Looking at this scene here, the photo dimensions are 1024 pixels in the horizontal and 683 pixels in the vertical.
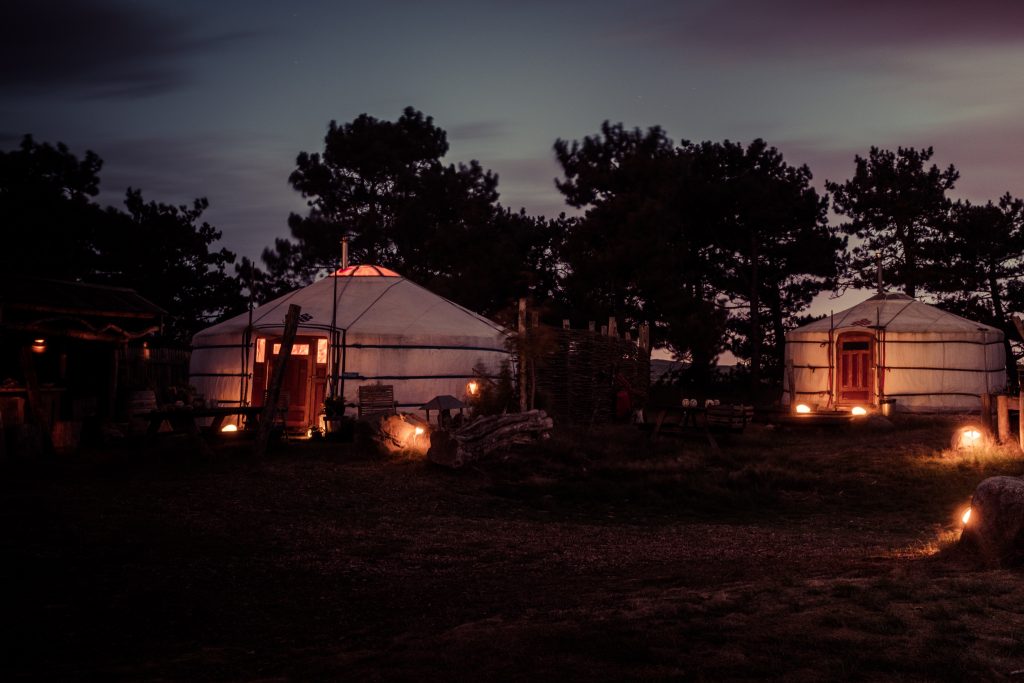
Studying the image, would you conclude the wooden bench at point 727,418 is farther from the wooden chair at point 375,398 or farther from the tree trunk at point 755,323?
the tree trunk at point 755,323

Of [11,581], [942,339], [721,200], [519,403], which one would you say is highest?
[721,200]

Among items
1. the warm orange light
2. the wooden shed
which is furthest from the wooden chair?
the warm orange light

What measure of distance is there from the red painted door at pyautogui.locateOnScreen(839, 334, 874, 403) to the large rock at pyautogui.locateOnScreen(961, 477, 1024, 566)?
15.1 metres

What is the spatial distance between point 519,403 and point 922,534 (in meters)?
7.83

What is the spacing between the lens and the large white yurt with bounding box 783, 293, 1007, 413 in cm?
1967

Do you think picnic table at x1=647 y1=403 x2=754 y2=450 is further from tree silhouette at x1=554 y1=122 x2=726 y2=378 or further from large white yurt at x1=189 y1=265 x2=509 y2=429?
tree silhouette at x1=554 y1=122 x2=726 y2=378

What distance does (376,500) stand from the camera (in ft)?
28.3

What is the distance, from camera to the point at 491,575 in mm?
5746

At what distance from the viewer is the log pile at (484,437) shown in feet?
34.6

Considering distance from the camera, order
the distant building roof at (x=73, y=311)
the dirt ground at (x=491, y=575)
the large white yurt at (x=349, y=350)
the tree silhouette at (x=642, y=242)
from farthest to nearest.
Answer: the tree silhouette at (x=642, y=242) → the large white yurt at (x=349, y=350) → the distant building roof at (x=73, y=311) → the dirt ground at (x=491, y=575)

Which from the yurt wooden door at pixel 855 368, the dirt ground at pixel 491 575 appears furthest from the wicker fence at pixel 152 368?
the yurt wooden door at pixel 855 368

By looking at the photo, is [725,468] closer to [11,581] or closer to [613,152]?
[11,581]

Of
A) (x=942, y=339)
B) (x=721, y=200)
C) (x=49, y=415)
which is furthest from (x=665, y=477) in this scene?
(x=721, y=200)

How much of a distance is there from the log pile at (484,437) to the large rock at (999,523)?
5.92m
